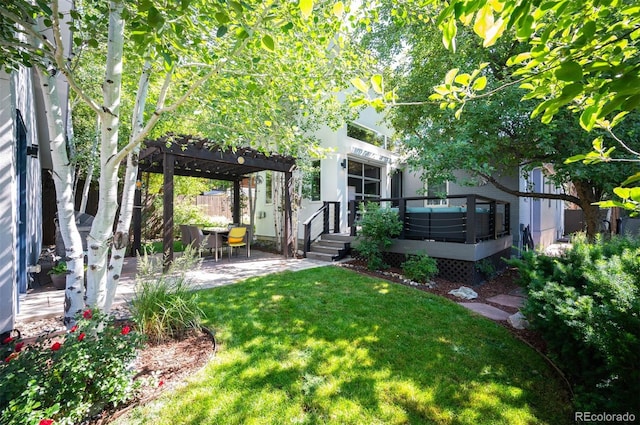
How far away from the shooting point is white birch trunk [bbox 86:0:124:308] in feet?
8.87

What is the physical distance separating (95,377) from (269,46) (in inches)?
100

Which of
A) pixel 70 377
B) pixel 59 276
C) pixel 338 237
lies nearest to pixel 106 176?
pixel 70 377

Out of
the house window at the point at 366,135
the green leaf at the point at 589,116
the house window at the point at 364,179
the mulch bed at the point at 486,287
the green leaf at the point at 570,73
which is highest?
the house window at the point at 366,135

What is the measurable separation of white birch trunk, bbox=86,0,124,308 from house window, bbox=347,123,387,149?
9700mm

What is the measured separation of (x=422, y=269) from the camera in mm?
6262

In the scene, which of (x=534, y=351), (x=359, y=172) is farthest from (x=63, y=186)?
(x=359, y=172)

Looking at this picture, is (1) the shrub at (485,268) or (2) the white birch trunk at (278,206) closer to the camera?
(1) the shrub at (485,268)

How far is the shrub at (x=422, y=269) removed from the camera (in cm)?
623

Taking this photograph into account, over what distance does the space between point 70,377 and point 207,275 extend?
4.64 m

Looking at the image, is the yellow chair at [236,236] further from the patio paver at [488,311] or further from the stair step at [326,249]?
the patio paver at [488,311]

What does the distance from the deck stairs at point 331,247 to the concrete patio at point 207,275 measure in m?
0.35

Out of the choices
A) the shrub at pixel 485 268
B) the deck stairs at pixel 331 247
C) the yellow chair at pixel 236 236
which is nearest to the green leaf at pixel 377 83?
the shrub at pixel 485 268

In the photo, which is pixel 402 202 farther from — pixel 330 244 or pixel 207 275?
pixel 207 275

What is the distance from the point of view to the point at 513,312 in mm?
4789
